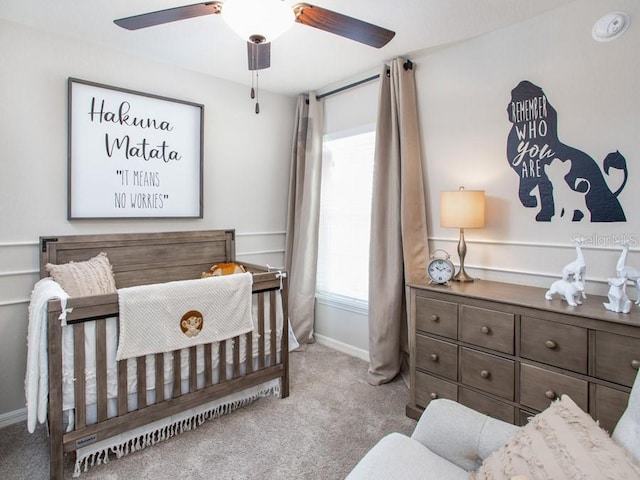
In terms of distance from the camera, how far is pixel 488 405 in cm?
190

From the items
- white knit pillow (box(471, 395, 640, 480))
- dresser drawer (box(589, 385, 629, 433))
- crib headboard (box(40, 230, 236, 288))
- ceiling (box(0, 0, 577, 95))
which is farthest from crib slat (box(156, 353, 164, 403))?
dresser drawer (box(589, 385, 629, 433))

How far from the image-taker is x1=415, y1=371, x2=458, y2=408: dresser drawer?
2.06 metres

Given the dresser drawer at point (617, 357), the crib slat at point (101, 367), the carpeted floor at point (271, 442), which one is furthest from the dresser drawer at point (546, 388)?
the crib slat at point (101, 367)

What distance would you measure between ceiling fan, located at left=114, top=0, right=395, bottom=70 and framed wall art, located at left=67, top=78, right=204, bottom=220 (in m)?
1.10

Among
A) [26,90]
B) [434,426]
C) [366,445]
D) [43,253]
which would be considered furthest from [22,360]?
[434,426]

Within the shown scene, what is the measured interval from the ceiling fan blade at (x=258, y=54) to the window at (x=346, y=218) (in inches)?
52.3

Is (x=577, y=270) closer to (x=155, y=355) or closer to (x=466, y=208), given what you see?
(x=466, y=208)

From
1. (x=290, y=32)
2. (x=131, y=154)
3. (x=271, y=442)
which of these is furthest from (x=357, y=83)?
(x=271, y=442)

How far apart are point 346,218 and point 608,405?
2.24 meters

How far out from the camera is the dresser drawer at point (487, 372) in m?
1.84

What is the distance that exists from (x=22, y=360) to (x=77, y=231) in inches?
33.6

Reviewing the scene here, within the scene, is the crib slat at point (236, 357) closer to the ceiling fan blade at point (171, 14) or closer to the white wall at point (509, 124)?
the white wall at point (509, 124)

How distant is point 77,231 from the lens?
2.51m

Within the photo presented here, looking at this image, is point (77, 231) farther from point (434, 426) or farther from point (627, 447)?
point (627, 447)
